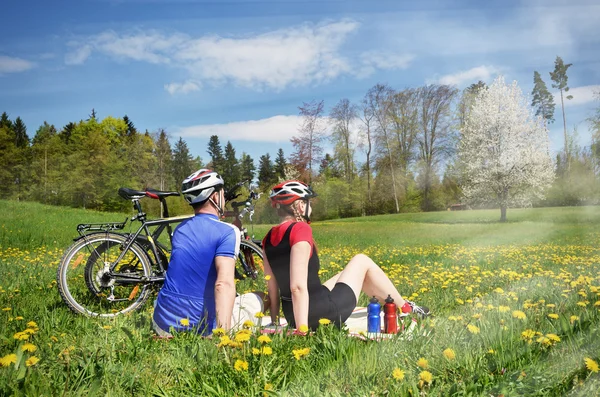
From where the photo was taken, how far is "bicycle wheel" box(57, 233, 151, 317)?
18.3 feet

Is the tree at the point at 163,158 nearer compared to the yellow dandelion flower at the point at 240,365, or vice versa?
the yellow dandelion flower at the point at 240,365

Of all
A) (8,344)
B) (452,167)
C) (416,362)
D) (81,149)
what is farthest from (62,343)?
(81,149)

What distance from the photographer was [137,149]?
4741 cm

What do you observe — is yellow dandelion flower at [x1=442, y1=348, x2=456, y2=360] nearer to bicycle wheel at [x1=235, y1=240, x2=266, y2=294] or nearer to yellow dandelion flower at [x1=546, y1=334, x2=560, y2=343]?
yellow dandelion flower at [x1=546, y1=334, x2=560, y2=343]

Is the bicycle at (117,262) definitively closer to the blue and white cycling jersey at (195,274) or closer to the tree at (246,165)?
the blue and white cycling jersey at (195,274)

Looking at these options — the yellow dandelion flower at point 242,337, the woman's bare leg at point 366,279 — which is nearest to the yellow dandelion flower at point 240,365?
the yellow dandelion flower at point 242,337

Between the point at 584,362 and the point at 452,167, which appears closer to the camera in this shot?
the point at 584,362

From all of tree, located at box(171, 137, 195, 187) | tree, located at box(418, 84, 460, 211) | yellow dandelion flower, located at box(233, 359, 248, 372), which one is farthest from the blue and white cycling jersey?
tree, located at box(171, 137, 195, 187)

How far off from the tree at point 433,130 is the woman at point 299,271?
37.8 meters

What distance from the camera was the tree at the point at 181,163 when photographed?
58.0 m

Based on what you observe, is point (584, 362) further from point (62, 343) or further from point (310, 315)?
point (62, 343)

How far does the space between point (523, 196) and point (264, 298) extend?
31.1m

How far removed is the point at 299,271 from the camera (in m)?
3.91

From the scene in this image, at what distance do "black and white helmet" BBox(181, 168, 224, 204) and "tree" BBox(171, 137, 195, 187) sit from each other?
2053 inches
